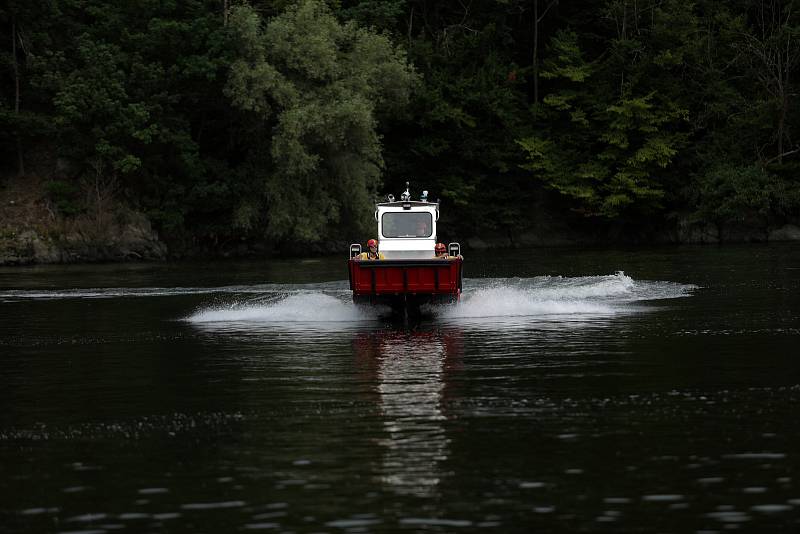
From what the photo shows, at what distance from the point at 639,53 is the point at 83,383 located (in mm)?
68363

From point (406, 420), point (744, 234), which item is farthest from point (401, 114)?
point (406, 420)

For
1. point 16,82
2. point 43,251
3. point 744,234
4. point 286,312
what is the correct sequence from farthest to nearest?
point 744,234
point 16,82
point 43,251
point 286,312

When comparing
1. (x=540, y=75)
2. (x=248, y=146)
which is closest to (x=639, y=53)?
(x=540, y=75)

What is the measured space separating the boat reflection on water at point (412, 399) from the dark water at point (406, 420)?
50 mm

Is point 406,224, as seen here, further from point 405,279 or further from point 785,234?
point 785,234

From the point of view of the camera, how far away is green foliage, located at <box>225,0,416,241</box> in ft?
227

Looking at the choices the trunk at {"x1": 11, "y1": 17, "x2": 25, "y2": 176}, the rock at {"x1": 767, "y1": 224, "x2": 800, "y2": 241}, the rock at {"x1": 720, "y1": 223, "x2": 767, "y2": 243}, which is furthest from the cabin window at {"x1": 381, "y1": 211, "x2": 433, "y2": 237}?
the rock at {"x1": 767, "y1": 224, "x2": 800, "y2": 241}

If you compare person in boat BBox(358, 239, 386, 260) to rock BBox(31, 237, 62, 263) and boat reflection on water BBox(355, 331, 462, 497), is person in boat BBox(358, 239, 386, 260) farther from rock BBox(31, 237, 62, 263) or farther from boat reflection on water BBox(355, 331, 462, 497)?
rock BBox(31, 237, 62, 263)

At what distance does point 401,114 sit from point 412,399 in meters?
62.7

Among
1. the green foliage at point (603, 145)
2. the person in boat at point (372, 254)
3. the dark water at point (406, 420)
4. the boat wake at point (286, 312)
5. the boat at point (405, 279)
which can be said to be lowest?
the dark water at point (406, 420)

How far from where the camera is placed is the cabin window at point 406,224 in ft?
117

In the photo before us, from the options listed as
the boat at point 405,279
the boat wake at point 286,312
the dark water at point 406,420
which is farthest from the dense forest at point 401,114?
the dark water at point 406,420

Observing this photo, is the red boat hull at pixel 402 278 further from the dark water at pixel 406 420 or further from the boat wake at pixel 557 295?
the boat wake at pixel 557 295

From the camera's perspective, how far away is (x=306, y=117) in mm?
68688
